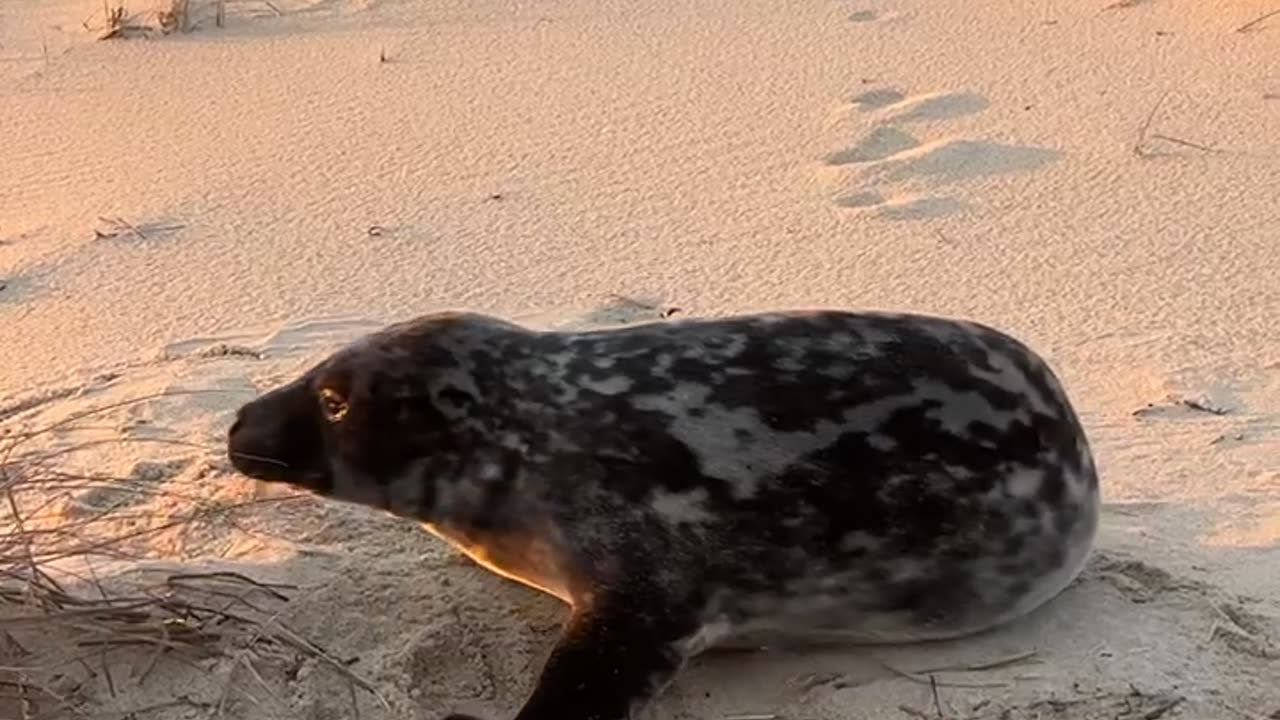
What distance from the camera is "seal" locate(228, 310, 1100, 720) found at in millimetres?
2951

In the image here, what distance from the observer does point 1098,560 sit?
3395mm

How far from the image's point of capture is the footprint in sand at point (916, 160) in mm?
5164

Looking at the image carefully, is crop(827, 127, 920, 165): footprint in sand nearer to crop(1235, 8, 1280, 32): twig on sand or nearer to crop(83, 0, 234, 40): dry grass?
crop(1235, 8, 1280, 32): twig on sand

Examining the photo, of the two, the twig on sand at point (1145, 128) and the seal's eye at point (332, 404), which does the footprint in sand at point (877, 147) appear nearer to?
the twig on sand at point (1145, 128)

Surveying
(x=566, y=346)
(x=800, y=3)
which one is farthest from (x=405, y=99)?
(x=566, y=346)

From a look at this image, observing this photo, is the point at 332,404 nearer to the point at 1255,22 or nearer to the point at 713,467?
the point at 713,467

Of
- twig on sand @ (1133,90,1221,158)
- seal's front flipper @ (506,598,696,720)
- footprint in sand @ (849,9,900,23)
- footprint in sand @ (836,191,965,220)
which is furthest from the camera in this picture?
footprint in sand @ (849,9,900,23)

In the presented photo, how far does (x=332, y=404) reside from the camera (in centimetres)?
313

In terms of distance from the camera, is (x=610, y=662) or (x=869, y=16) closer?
(x=610, y=662)

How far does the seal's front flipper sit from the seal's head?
359mm

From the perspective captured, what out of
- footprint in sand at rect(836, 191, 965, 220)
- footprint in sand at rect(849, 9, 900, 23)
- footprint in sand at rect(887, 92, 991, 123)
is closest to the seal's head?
footprint in sand at rect(836, 191, 965, 220)

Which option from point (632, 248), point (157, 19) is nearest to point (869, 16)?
point (632, 248)

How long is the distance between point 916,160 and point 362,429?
260 centimetres

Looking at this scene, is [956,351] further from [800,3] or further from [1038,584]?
[800,3]
